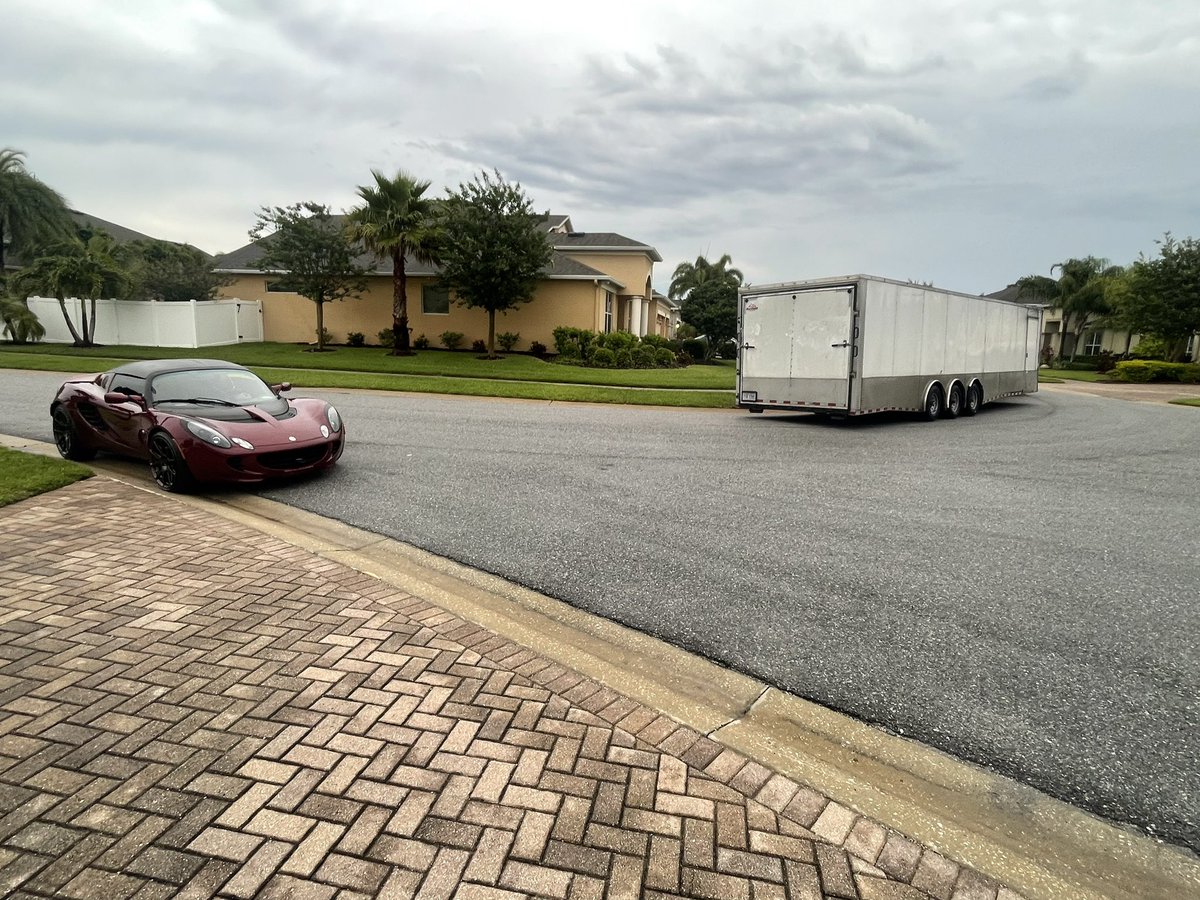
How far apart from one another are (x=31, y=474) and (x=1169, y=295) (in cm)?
4343

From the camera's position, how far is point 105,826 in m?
2.33

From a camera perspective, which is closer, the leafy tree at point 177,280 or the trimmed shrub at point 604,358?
the trimmed shrub at point 604,358

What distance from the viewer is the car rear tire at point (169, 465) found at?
23.5ft

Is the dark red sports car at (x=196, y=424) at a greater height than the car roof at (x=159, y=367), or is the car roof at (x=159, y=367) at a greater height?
the car roof at (x=159, y=367)

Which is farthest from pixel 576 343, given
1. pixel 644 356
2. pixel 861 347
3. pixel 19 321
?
pixel 19 321

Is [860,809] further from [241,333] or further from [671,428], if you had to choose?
[241,333]

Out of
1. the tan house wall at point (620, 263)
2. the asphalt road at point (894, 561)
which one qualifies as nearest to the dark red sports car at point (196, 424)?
the asphalt road at point (894, 561)

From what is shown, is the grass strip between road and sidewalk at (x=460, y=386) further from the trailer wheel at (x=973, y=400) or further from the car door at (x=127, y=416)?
the car door at (x=127, y=416)

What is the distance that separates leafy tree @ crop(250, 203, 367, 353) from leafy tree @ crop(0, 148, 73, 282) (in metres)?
20.8

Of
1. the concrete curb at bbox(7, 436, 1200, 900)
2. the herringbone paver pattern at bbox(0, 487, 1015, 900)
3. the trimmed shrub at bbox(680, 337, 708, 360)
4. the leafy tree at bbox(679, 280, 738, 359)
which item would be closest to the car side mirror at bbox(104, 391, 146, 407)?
the herringbone paver pattern at bbox(0, 487, 1015, 900)

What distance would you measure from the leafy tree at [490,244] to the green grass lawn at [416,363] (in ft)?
9.55

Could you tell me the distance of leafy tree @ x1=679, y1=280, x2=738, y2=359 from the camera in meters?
41.5

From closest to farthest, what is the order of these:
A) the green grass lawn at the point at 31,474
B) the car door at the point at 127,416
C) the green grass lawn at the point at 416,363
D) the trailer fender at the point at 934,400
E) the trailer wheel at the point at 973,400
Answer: the green grass lawn at the point at 31,474
the car door at the point at 127,416
the trailer fender at the point at 934,400
the trailer wheel at the point at 973,400
the green grass lawn at the point at 416,363

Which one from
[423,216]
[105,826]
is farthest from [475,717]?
[423,216]
